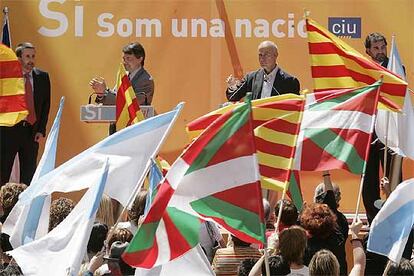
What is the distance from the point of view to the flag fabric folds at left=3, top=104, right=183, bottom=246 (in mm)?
9898

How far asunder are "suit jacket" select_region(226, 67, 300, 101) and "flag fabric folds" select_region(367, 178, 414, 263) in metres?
3.65

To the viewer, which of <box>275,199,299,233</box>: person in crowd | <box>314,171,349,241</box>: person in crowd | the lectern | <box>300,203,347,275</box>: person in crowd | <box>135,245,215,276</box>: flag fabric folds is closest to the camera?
<box>135,245,215,276</box>: flag fabric folds

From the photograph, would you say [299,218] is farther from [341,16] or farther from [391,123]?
[341,16]

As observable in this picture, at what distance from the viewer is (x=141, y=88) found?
13727mm

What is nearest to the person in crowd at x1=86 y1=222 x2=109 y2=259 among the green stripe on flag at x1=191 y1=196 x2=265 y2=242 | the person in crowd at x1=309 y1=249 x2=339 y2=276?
the green stripe on flag at x1=191 y1=196 x2=265 y2=242

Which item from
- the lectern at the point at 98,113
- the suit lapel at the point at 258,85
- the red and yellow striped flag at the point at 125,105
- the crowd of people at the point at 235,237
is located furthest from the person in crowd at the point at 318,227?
the lectern at the point at 98,113

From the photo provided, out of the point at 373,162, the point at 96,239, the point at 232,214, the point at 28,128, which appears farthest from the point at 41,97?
the point at 232,214

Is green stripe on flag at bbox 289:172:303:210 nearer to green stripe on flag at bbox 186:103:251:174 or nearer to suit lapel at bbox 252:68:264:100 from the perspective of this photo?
suit lapel at bbox 252:68:264:100

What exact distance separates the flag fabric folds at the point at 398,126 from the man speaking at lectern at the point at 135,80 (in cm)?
236

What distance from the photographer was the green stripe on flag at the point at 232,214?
9000 millimetres

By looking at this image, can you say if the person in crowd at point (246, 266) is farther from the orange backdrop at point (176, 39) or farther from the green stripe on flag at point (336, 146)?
the orange backdrop at point (176, 39)

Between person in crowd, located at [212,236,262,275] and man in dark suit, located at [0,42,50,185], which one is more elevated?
man in dark suit, located at [0,42,50,185]

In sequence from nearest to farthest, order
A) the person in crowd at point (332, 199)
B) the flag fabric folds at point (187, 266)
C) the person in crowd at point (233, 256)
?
the flag fabric folds at point (187, 266) → the person in crowd at point (233, 256) → the person in crowd at point (332, 199)

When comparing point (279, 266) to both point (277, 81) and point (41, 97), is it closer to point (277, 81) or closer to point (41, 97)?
point (277, 81)
